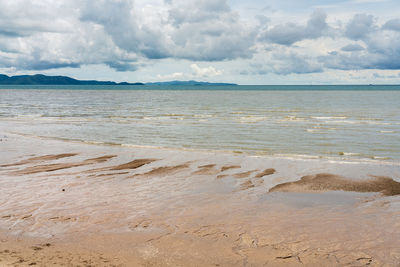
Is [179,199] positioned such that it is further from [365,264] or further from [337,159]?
[337,159]

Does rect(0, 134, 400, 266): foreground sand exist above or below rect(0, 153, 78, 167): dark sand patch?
above

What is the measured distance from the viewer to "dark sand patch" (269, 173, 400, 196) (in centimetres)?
1052

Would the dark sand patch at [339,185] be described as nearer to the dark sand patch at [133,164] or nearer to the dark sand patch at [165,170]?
the dark sand patch at [165,170]

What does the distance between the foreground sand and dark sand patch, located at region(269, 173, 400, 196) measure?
3 cm

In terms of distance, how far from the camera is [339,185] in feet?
36.2

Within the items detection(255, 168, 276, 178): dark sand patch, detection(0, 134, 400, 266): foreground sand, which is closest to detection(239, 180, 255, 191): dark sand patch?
detection(0, 134, 400, 266): foreground sand

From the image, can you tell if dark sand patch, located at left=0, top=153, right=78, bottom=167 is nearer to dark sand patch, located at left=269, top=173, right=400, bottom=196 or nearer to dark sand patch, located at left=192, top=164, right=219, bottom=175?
dark sand patch, located at left=192, top=164, right=219, bottom=175

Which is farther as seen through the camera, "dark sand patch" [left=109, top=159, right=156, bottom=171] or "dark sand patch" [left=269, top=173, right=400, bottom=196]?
"dark sand patch" [left=109, top=159, right=156, bottom=171]

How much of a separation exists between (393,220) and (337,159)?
790 cm

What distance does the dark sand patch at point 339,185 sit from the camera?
1052cm

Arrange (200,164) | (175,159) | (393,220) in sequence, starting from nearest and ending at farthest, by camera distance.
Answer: (393,220) → (200,164) → (175,159)

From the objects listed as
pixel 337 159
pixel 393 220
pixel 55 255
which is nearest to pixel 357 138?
pixel 337 159

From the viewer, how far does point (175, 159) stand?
49.9ft

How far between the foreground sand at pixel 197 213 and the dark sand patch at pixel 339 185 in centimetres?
3
